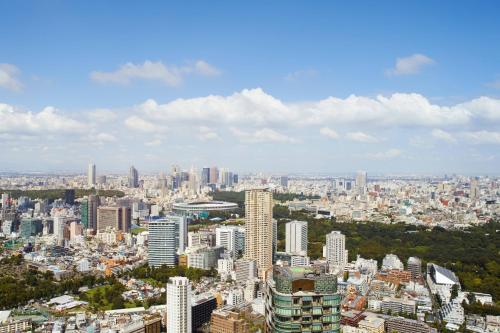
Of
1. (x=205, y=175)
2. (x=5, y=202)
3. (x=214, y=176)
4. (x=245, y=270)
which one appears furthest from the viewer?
(x=214, y=176)

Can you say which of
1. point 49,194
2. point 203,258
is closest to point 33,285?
point 203,258

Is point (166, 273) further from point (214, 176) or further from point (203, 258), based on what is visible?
point (214, 176)

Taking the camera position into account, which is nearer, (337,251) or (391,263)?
(391,263)

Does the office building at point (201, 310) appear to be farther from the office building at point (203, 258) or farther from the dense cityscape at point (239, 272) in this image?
the office building at point (203, 258)

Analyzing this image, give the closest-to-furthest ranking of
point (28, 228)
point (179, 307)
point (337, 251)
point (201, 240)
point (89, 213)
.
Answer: point (179, 307), point (337, 251), point (201, 240), point (28, 228), point (89, 213)

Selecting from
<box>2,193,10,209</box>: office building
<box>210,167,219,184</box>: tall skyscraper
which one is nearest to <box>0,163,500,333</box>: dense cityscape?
<box>2,193,10,209</box>: office building

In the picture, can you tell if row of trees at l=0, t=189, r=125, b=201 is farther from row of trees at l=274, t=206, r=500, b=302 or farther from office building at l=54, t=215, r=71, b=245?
row of trees at l=274, t=206, r=500, b=302
